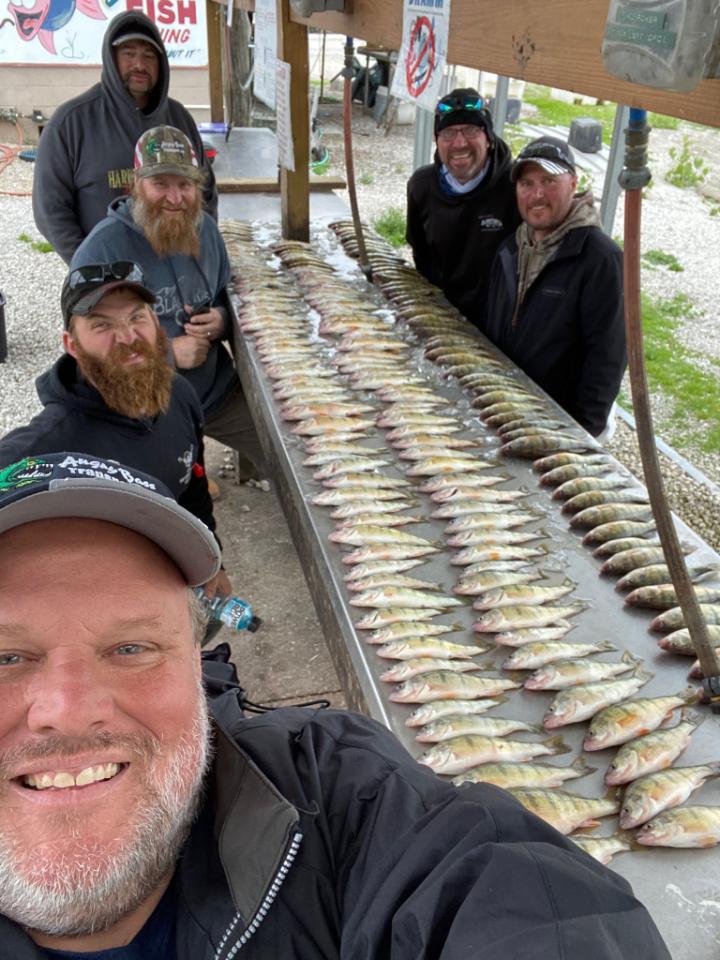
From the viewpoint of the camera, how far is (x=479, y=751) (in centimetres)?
185

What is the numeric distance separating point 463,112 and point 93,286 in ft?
8.65

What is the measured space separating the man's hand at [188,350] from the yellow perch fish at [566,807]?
3.32 m

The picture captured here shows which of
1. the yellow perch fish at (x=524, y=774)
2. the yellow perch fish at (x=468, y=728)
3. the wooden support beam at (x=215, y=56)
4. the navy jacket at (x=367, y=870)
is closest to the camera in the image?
the navy jacket at (x=367, y=870)

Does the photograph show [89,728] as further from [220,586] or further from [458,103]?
[458,103]

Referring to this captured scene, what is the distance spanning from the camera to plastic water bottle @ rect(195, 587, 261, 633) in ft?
→ 9.76

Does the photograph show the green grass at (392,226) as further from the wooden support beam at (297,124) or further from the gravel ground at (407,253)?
the wooden support beam at (297,124)

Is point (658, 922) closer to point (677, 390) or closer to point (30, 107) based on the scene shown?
point (677, 390)

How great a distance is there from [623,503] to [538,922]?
1951mm

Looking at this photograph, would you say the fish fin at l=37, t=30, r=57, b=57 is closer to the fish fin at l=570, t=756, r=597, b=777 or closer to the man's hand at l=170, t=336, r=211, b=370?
the man's hand at l=170, t=336, r=211, b=370

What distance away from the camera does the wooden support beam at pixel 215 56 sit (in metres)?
9.45

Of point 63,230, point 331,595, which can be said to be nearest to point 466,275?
point 63,230

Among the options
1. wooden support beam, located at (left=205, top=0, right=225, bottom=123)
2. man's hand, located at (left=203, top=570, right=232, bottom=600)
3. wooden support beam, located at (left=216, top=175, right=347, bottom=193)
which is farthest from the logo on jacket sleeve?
wooden support beam, located at (left=205, top=0, right=225, bottom=123)

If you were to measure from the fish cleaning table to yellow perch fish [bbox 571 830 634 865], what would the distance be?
2cm

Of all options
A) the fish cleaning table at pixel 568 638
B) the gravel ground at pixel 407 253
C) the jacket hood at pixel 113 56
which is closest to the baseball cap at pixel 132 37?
the jacket hood at pixel 113 56
